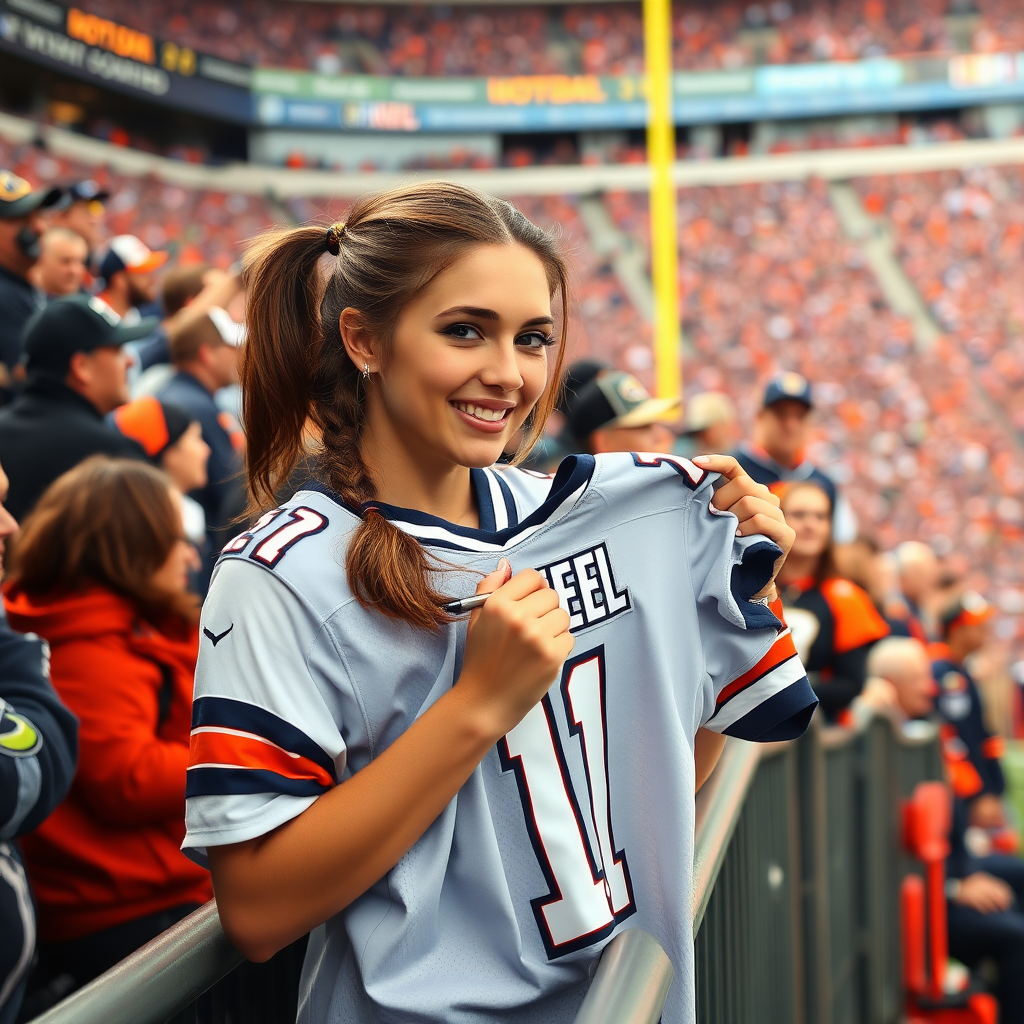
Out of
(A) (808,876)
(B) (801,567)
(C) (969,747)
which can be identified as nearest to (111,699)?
(A) (808,876)

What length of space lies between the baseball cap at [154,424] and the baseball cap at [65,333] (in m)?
0.35

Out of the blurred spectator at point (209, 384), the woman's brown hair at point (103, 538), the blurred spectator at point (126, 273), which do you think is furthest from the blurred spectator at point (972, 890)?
the woman's brown hair at point (103, 538)

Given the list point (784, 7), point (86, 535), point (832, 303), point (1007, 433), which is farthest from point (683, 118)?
point (86, 535)

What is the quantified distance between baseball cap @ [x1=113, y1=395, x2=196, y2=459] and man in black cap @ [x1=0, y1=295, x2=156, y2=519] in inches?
9.6

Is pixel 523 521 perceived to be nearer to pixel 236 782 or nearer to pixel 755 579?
pixel 755 579

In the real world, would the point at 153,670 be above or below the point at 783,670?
below

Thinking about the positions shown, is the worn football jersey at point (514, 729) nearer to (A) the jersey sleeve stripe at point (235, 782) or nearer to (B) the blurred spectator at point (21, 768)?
(A) the jersey sleeve stripe at point (235, 782)

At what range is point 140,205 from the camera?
687 inches

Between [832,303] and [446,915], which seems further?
[832,303]

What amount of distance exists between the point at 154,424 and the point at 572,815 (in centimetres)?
248

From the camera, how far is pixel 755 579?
1299 millimetres

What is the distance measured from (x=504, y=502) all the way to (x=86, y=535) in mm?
1015

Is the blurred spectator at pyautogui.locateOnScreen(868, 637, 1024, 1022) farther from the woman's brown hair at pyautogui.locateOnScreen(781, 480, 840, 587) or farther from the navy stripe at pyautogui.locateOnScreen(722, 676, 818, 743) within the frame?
the navy stripe at pyautogui.locateOnScreen(722, 676, 818, 743)

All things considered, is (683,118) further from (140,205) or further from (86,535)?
(86,535)
